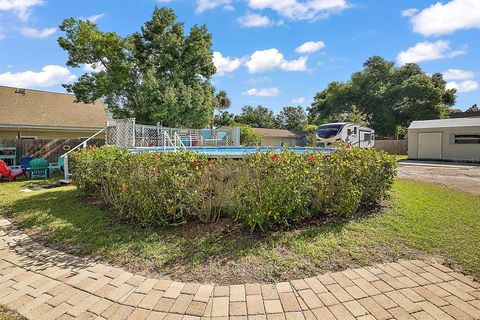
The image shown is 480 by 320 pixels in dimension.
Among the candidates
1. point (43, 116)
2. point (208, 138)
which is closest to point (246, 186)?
point (208, 138)

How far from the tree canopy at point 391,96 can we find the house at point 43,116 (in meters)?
27.7

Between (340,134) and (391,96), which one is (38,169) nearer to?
(340,134)

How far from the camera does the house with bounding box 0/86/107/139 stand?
14.8m

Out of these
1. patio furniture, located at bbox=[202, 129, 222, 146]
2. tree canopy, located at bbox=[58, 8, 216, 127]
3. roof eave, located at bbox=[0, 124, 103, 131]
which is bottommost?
patio furniture, located at bbox=[202, 129, 222, 146]

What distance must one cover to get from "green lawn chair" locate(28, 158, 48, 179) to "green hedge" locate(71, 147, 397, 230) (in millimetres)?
8648

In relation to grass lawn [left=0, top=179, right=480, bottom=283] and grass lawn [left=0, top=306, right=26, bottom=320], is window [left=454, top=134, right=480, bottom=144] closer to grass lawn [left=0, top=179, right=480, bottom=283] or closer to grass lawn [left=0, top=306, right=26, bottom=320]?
grass lawn [left=0, top=179, right=480, bottom=283]

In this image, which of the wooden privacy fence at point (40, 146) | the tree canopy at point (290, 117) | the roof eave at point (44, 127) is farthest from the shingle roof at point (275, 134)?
the wooden privacy fence at point (40, 146)

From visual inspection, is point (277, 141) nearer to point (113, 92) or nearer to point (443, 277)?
point (113, 92)

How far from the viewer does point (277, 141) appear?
1709 inches

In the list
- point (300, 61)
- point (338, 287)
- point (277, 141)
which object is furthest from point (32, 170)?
point (277, 141)

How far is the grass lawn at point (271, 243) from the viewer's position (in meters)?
3.06

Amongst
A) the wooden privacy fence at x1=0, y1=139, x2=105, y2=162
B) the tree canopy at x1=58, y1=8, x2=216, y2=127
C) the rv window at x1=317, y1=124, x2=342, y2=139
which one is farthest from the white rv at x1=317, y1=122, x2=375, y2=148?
the wooden privacy fence at x1=0, y1=139, x2=105, y2=162

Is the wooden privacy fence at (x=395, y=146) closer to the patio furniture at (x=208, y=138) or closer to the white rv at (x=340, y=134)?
the white rv at (x=340, y=134)

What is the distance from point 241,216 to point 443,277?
250 cm
